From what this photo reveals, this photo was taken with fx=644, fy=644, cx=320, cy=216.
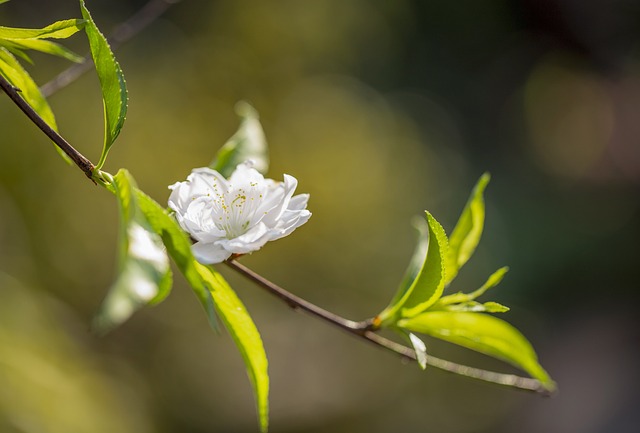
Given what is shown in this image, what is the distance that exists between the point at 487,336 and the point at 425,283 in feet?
A: 0.53

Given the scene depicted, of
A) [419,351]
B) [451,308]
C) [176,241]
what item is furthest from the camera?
[451,308]

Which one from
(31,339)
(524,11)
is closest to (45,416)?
(31,339)

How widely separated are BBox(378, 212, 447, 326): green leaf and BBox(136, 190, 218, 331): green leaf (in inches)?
7.3

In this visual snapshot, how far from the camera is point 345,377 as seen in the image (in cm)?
288

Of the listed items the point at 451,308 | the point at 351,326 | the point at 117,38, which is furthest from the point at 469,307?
the point at 117,38

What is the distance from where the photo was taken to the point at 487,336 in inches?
29.3

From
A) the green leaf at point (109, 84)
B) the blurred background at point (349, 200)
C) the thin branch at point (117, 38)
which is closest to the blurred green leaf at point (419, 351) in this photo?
the green leaf at point (109, 84)

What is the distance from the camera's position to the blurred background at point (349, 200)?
211 cm

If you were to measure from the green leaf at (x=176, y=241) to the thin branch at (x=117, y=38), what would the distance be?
0.49 m

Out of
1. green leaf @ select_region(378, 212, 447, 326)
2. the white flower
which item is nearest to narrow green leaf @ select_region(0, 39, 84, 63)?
the white flower

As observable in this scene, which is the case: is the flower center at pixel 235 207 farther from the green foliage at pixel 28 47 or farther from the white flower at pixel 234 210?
the green foliage at pixel 28 47

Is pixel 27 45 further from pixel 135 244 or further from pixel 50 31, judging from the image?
pixel 135 244

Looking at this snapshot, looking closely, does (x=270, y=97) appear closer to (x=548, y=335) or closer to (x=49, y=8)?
(x=49, y=8)

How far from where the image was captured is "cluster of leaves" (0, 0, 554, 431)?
36 centimetres
